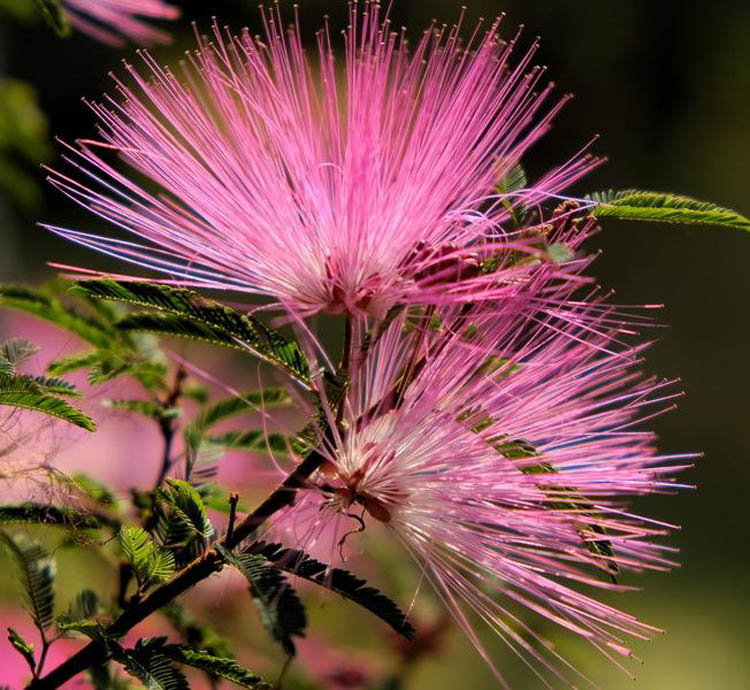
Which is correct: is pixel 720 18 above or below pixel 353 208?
above

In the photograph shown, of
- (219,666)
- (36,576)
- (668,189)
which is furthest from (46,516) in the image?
(668,189)

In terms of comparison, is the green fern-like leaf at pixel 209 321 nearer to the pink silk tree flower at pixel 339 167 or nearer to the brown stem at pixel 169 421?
the pink silk tree flower at pixel 339 167

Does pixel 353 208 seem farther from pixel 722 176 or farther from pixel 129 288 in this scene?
pixel 722 176

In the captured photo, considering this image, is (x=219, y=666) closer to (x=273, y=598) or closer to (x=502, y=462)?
(x=273, y=598)

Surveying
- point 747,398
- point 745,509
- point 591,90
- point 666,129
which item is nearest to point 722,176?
point 666,129

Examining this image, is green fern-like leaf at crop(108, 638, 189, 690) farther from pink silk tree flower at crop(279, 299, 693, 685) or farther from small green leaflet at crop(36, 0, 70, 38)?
small green leaflet at crop(36, 0, 70, 38)

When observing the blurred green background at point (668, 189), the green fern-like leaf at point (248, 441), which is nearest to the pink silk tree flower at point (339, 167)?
the green fern-like leaf at point (248, 441)

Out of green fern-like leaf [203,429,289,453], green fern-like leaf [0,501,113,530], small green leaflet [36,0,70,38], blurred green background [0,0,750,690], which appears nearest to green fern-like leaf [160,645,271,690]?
green fern-like leaf [0,501,113,530]
